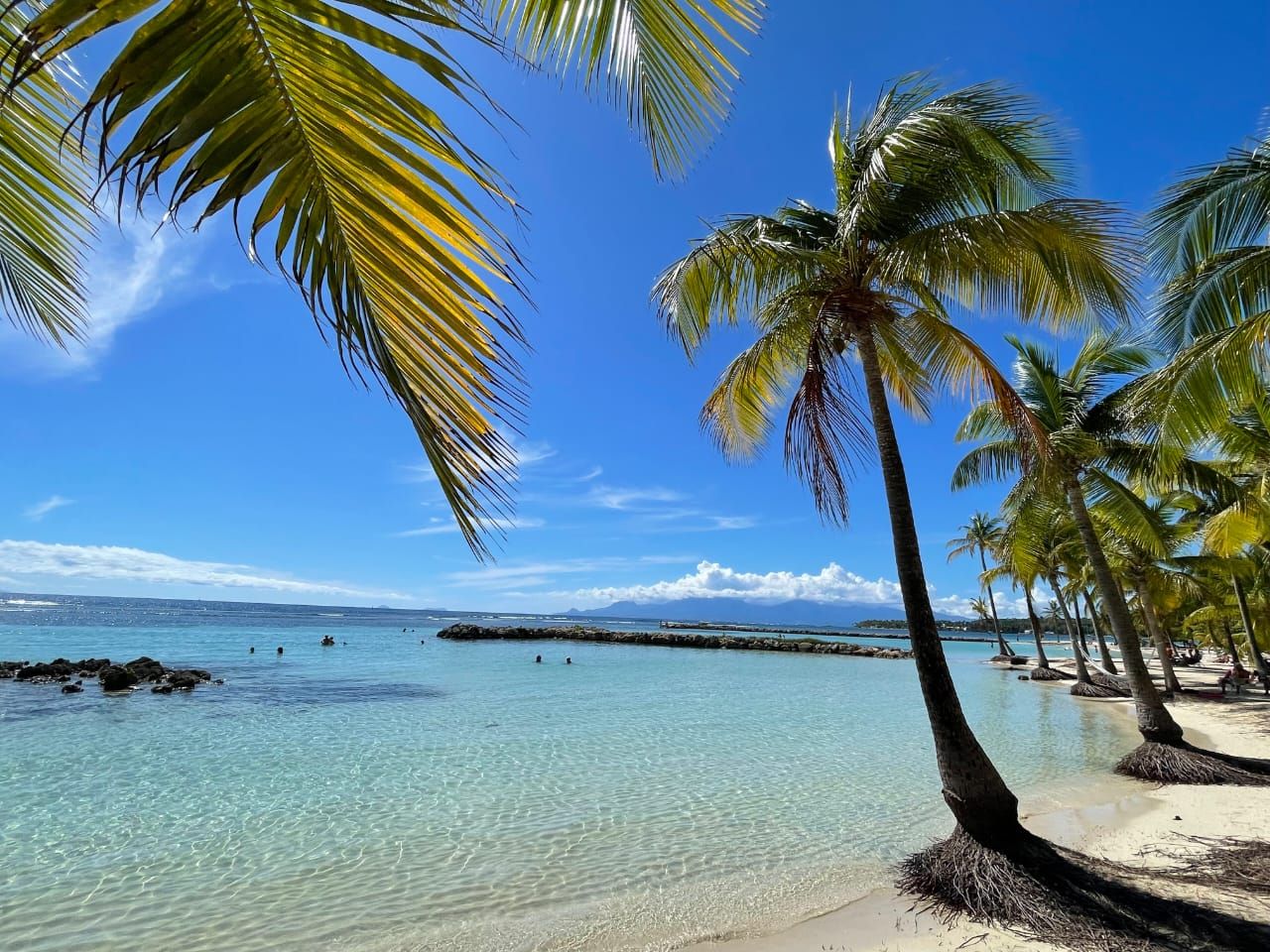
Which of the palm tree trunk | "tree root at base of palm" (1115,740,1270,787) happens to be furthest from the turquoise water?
the palm tree trunk

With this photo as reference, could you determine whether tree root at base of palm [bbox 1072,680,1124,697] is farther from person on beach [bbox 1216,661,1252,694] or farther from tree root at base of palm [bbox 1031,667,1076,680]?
tree root at base of palm [bbox 1031,667,1076,680]

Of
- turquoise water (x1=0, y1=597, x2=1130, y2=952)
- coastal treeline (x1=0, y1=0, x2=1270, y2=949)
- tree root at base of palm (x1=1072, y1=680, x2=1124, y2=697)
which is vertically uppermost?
coastal treeline (x1=0, y1=0, x2=1270, y2=949)

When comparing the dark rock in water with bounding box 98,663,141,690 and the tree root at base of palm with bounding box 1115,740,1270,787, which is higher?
the dark rock in water with bounding box 98,663,141,690

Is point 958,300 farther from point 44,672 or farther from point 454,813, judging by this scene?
point 44,672

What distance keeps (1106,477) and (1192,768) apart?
4.58 metres

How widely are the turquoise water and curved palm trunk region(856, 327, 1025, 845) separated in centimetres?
136

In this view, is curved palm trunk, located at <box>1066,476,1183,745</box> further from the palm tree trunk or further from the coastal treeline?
the palm tree trunk

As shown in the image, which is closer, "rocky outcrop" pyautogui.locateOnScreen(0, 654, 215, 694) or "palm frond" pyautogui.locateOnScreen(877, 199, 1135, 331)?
"palm frond" pyautogui.locateOnScreen(877, 199, 1135, 331)

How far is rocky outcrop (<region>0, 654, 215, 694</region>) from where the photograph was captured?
57.7ft

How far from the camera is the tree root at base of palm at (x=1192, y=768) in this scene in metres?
8.02

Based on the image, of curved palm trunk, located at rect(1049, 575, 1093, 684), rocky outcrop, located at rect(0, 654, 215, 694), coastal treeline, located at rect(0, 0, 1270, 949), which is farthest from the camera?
curved palm trunk, located at rect(1049, 575, 1093, 684)

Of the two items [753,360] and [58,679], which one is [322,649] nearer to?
[58,679]

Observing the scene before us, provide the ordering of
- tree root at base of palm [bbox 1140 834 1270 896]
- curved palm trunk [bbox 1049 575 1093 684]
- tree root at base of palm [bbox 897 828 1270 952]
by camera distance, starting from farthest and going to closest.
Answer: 1. curved palm trunk [bbox 1049 575 1093 684]
2. tree root at base of palm [bbox 1140 834 1270 896]
3. tree root at base of palm [bbox 897 828 1270 952]

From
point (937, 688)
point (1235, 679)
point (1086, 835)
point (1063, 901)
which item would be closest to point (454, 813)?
point (937, 688)
